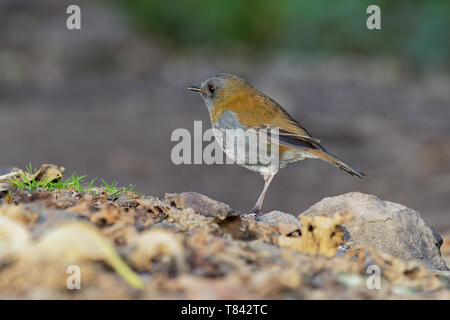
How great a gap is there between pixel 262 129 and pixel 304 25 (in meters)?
11.4

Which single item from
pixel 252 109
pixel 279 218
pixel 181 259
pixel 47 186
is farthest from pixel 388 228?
pixel 47 186

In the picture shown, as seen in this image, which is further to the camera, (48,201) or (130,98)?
(130,98)

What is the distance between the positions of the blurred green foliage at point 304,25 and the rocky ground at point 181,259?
12195mm

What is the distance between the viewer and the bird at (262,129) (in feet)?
18.0

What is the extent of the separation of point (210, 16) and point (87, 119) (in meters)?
5.60

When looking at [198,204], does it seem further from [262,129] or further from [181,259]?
[181,259]

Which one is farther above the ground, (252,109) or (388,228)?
(252,109)

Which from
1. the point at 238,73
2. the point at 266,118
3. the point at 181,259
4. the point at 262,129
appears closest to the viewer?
the point at 181,259

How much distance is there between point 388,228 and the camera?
436cm

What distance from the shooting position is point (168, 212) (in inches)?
162

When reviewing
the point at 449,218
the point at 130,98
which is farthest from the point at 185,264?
the point at 130,98

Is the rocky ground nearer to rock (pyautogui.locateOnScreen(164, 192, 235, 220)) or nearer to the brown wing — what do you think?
rock (pyautogui.locateOnScreen(164, 192, 235, 220))

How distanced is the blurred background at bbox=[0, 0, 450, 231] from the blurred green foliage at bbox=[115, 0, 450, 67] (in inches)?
1.2
